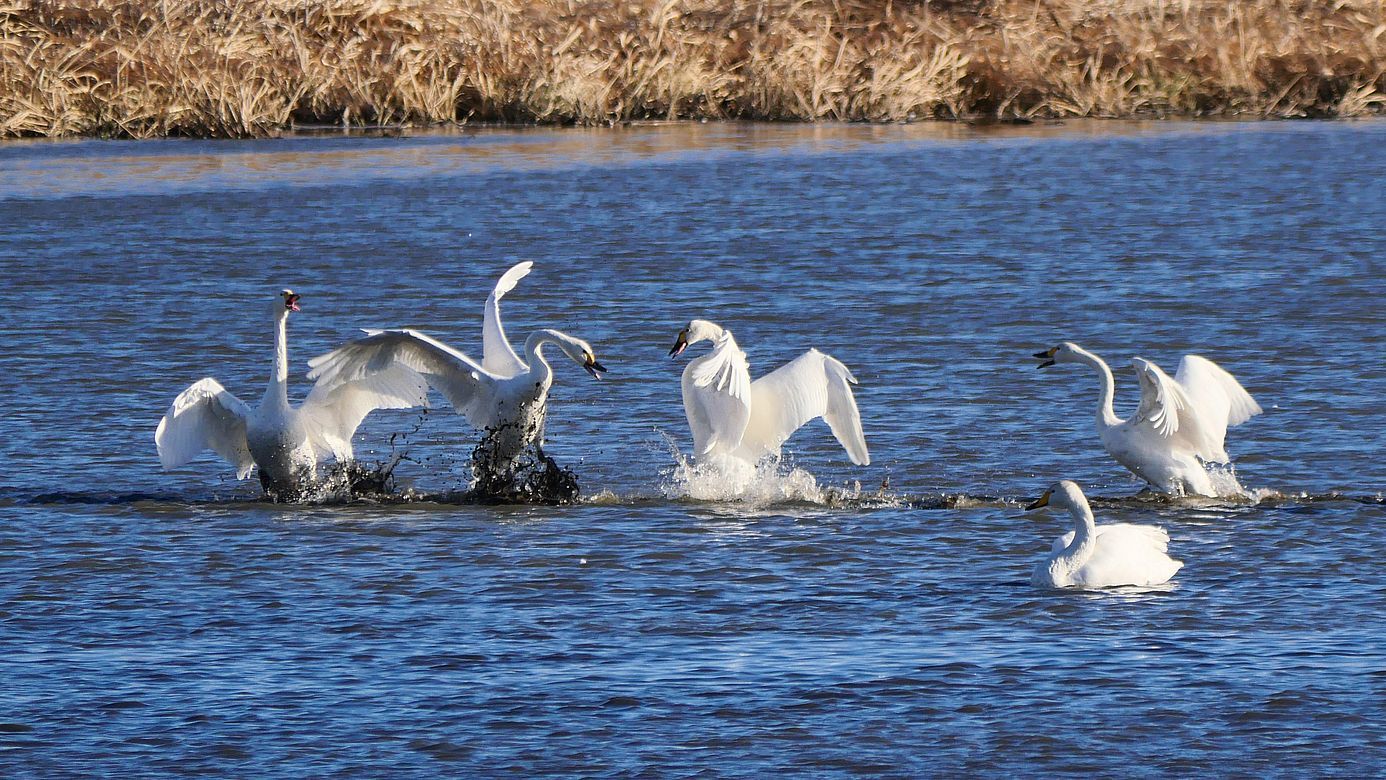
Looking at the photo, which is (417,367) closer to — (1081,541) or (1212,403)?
(1081,541)

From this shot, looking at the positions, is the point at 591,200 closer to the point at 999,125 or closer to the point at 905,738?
the point at 999,125

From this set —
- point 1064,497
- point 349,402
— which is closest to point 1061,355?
point 1064,497

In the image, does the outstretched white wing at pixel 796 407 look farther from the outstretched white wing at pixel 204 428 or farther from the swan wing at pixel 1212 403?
the outstretched white wing at pixel 204 428

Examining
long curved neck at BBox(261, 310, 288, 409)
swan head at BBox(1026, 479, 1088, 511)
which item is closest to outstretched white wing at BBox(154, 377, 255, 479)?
long curved neck at BBox(261, 310, 288, 409)

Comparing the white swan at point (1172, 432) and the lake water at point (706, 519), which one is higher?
the white swan at point (1172, 432)

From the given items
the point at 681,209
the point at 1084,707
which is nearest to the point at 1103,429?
the point at 1084,707

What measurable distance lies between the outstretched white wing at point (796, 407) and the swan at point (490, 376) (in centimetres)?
77

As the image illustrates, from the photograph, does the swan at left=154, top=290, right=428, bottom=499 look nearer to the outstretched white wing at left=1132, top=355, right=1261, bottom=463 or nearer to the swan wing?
the outstretched white wing at left=1132, top=355, right=1261, bottom=463

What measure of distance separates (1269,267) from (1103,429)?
699cm

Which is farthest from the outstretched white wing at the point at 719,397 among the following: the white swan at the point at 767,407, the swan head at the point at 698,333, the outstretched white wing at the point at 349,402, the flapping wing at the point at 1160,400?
the flapping wing at the point at 1160,400

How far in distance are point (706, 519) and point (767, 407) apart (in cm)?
81

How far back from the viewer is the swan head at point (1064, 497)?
898 cm

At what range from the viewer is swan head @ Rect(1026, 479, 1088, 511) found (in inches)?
354

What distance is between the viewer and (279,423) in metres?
10.7
